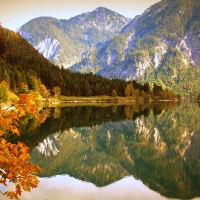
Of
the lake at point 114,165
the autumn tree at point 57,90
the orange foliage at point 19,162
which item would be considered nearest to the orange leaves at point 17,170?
the orange foliage at point 19,162

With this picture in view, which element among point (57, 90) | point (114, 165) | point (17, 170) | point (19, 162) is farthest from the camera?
point (57, 90)

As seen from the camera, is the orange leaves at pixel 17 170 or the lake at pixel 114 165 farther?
the lake at pixel 114 165

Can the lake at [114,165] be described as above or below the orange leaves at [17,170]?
below

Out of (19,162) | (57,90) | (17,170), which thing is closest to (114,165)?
(19,162)

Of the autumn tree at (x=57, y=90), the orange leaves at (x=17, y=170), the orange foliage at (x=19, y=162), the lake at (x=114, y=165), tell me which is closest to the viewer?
the orange foliage at (x=19, y=162)

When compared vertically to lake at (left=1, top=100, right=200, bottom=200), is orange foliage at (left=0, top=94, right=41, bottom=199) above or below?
above

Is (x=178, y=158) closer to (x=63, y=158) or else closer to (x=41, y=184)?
(x=63, y=158)

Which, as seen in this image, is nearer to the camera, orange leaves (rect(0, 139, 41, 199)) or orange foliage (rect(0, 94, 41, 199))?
orange foliage (rect(0, 94, 41, 199))

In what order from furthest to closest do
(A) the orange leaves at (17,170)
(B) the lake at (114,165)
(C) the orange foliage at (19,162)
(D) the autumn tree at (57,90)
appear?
(D) the autumn tree at (57,90), (B) the lake at (114,165), (A) the orange leaves at (17,170), (C) the orange foliage at (19,162)

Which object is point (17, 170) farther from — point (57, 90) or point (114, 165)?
point (57, 90)

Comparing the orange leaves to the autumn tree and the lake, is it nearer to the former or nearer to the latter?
the lake

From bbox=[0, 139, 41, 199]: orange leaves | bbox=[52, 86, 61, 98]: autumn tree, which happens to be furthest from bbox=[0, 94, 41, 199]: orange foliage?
bbox=[52, 86, 61, 98]: autumn tree

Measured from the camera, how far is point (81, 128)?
187 ft

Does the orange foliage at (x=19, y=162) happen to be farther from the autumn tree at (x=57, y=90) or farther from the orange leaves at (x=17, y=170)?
the autumn tree at (x=57, y=90)
